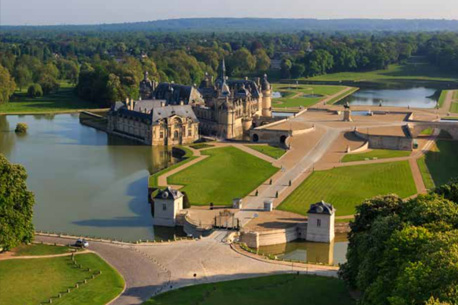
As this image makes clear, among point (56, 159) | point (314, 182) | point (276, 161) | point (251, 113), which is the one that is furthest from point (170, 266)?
point (251, 113)

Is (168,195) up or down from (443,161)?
up

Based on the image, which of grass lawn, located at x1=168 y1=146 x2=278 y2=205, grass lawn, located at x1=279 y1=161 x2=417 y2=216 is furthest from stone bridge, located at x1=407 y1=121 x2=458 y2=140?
grass lawn, located at x1=168 y1=146 x2=278 y2=205

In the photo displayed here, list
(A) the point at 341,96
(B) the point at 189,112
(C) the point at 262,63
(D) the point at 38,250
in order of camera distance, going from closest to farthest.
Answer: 1. (D) the point at 38,250
2. (B) the point at 189,112
3. (A) the point at 341,96
4. (C) the point at 262,63

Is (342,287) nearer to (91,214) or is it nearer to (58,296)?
(58,296)

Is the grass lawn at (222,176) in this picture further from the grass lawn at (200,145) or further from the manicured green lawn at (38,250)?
the manicured green lawn at (38,250)

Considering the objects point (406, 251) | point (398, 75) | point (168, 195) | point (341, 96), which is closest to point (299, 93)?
point (341, 96)

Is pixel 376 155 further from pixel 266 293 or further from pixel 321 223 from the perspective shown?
pixel 266 293

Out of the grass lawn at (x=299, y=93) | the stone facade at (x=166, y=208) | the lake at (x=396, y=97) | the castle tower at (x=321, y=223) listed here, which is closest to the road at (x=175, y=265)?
the stone facade at (x=166, y=208)

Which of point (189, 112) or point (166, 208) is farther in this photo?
point (189, 112)

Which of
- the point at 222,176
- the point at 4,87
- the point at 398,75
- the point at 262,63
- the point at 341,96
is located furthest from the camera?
the point at 262,63
